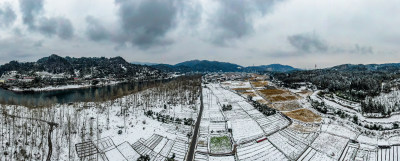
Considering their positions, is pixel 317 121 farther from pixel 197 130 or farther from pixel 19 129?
pixel 19 129

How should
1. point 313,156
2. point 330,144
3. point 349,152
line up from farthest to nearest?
point 330,144 → point 349,152 → point 313,156

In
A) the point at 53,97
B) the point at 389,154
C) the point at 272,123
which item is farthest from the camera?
the point at 53,97

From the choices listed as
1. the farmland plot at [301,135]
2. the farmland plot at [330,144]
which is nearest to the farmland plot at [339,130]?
the farmland plot at [330,144]

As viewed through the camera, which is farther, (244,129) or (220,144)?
(244,129)

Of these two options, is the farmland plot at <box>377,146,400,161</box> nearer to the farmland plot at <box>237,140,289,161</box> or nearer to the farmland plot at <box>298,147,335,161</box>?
the farmland plot at <box>298,147,335,161</box>

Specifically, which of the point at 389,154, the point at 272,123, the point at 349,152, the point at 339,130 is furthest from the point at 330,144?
the point at 272,123

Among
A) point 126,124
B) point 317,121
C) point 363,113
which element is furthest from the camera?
point 363,113

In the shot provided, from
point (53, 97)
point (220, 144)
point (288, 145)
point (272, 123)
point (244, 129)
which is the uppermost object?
point (53, 97)

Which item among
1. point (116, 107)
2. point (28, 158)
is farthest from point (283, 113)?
point (28, 158)

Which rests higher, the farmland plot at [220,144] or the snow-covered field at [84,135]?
the snow-covered field at [84,135]

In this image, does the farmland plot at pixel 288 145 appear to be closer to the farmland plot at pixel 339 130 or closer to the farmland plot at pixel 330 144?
the farmland plot at pixel 330 144

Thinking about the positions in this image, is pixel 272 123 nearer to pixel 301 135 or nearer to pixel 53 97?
pixel 301 135
